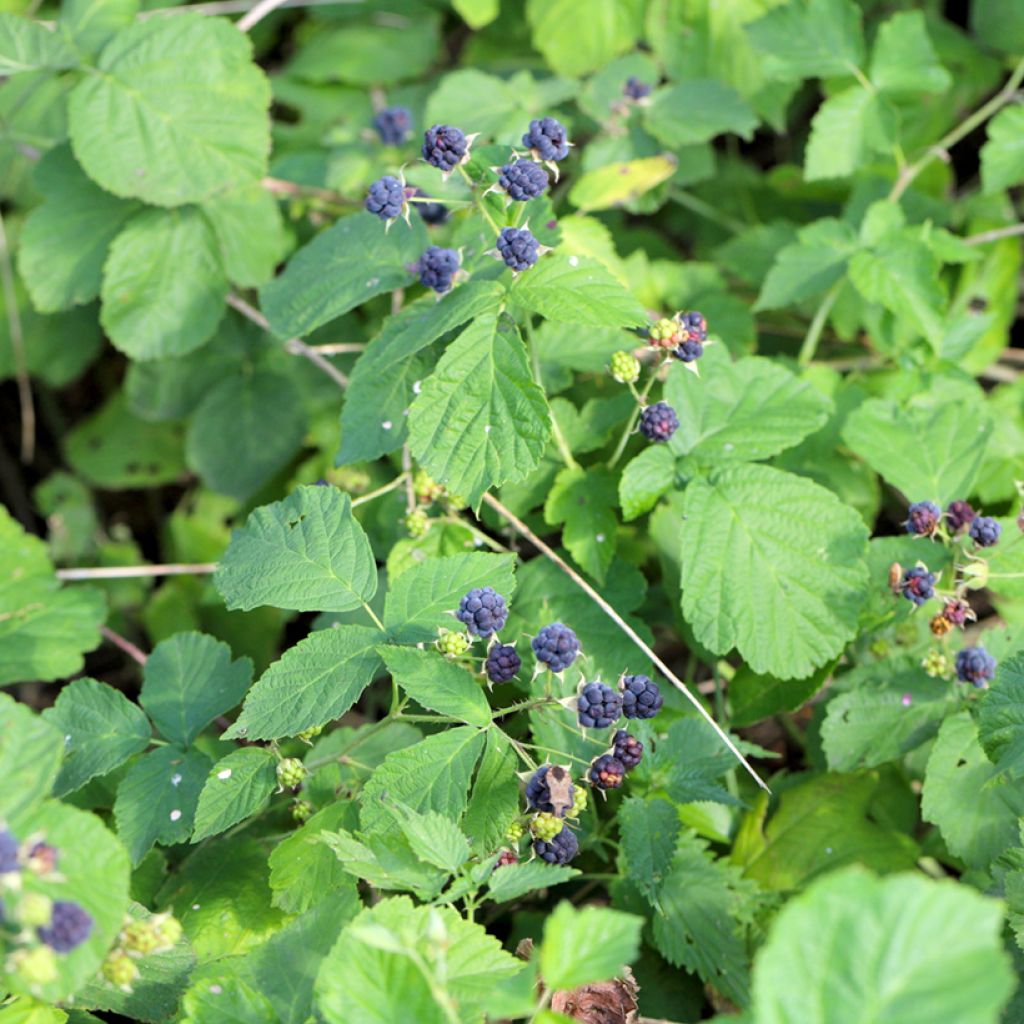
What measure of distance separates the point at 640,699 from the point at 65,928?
97 centimetres

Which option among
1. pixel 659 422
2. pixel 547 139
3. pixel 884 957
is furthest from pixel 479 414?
pixel 884 957

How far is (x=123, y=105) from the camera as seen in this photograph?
292 cm

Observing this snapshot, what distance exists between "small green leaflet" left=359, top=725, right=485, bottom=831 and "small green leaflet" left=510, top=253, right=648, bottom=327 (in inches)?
30.9

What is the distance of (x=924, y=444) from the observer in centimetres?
260

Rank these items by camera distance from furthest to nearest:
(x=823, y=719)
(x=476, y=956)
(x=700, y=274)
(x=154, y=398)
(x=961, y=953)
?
(x=154, y=398) < (x=700, y=274) < (x=823, y=719) < (x=476, y=956) < (x=961, y=953)

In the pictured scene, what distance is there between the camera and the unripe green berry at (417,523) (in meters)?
2.50

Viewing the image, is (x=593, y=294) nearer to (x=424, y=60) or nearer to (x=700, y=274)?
(x=700, y=274)

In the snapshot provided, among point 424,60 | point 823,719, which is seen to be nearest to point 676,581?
point 823,719

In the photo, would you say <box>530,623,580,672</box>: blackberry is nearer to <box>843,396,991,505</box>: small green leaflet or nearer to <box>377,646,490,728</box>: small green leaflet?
<box>377,646,490,728</box>: small green leaflet

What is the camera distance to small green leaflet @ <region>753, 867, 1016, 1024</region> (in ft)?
3.77

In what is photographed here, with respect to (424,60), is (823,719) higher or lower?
lower

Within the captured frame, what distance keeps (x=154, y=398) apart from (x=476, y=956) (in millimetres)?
2465

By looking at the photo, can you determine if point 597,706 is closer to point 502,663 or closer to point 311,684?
point 502,663

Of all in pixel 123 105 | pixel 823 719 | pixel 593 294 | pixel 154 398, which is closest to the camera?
pixel 593 294
